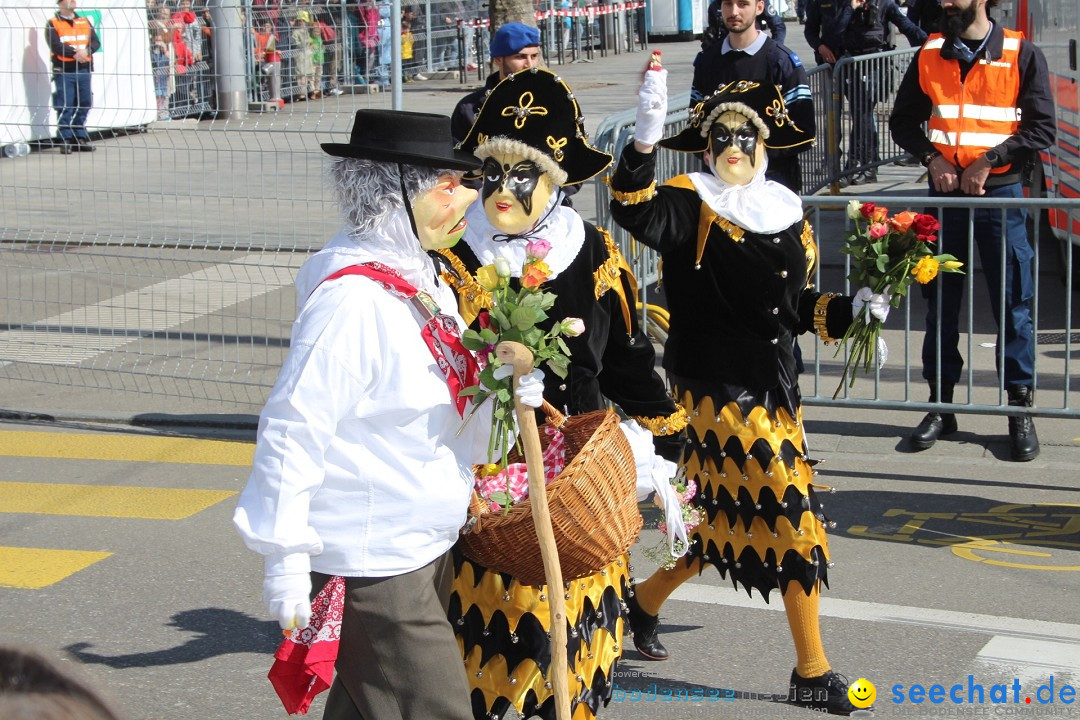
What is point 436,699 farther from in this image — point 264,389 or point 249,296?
point 249,296

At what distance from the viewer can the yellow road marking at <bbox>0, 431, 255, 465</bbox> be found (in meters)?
7.21

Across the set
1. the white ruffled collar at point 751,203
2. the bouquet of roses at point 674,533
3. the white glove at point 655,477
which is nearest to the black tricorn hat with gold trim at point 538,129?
the white ruffled collar at point 751,203

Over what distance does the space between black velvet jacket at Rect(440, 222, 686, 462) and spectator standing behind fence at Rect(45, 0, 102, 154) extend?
4.74 meters

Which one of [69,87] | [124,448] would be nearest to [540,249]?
[124,448]

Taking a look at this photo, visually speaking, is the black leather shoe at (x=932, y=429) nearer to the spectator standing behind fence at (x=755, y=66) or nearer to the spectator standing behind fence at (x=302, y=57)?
the spectator standing behind fence at (x=755, y=66)

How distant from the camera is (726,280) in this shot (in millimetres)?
4355

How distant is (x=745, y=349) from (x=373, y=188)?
164 cm

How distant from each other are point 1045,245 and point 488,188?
29.3ft

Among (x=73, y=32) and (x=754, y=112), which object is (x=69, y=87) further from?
(x=754, y=112)

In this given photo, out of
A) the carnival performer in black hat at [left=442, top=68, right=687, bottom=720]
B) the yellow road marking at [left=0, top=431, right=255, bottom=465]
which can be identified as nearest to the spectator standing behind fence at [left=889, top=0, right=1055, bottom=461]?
the carnival performer in black hat at [left=442, top=68, right=687, bottom=720]

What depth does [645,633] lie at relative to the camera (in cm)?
472

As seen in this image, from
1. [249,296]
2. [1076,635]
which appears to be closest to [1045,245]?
[249,296]

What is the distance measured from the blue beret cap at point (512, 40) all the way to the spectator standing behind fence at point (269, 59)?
1.14 meters

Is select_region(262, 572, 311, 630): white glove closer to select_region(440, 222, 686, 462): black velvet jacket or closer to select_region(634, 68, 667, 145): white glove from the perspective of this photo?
select_region(440, 222, 686, 462): black velvet jacket
